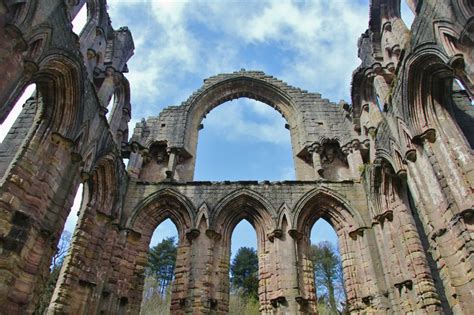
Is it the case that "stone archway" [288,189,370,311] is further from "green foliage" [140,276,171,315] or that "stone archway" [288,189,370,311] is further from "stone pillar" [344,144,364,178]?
"green foliage" [140,276,171,315]

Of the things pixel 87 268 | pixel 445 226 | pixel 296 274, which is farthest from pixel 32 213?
pixel 445 226

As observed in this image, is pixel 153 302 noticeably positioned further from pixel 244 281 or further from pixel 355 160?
pixel 355 160

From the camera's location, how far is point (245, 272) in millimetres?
26656

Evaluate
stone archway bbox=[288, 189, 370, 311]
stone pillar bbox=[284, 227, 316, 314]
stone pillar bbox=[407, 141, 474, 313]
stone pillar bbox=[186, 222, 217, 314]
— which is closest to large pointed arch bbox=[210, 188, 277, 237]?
stone pillar bbox=[186, 222, 217, 314]

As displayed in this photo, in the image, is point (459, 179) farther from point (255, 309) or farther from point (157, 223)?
point (255, 309)

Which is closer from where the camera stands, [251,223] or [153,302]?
[251,223]

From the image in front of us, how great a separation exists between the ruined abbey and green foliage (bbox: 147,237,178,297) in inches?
683

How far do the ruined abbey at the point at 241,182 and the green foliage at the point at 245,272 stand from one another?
49.5 feet

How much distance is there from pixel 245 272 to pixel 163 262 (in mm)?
6356

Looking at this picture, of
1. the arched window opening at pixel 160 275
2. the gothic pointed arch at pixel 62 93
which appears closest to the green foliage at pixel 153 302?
the arched window opening at pixel 160 275

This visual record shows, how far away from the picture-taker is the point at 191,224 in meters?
10.1

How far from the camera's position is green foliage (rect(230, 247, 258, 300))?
24594mm

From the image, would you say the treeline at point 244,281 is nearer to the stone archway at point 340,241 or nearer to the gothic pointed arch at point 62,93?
the stone archway at point 340,241

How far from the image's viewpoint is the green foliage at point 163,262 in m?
26.9
